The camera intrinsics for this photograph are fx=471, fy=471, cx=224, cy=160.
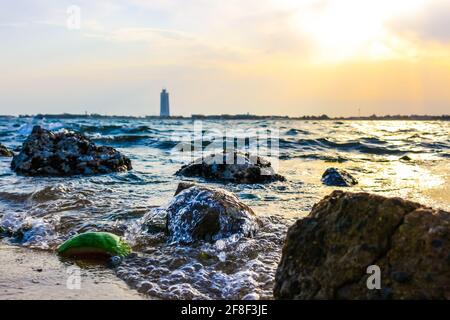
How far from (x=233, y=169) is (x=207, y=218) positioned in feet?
14.1

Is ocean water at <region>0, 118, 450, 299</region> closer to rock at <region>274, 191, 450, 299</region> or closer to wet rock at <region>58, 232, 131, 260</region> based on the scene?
wet rock at <region>58, 232, 131, 260</region>

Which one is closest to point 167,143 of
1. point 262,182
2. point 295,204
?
point 262,182

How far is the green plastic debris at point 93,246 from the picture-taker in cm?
397

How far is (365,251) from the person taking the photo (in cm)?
248

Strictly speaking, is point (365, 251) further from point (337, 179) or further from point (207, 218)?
point (337, 179)

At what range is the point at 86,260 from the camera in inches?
152

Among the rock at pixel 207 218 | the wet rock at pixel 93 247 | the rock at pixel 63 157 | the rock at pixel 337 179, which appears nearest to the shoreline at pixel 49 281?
the wet rock at pixel 93 247

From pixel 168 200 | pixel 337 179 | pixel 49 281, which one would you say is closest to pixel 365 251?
pixel 49 281

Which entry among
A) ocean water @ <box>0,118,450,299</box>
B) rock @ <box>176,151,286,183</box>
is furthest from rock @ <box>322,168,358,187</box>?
rock @ <box>176,151,286,183</box>

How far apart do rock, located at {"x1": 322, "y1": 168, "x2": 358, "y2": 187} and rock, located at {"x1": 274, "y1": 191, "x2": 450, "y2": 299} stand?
5576 mm

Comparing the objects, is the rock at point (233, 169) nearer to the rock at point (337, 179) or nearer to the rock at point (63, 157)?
the rock at point (337, 179)

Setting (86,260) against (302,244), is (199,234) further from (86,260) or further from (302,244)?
(302,244)

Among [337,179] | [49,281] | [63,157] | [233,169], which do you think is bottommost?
[49,281]

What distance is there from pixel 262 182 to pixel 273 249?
14.3 ft
